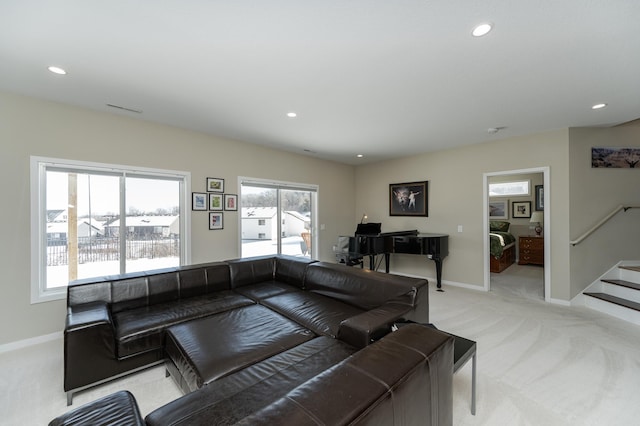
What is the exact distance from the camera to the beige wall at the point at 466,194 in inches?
153

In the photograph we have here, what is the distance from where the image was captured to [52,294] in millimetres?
2984

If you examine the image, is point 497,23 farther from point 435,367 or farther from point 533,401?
point 533,401

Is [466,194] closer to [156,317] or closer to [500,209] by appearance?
[500,209]

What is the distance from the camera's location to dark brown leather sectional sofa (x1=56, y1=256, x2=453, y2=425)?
903 mm

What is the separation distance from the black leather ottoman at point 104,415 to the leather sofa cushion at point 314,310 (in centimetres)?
130

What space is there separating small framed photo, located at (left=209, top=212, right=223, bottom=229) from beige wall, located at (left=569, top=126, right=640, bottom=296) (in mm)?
5529

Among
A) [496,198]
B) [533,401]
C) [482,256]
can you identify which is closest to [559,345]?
[533,401]


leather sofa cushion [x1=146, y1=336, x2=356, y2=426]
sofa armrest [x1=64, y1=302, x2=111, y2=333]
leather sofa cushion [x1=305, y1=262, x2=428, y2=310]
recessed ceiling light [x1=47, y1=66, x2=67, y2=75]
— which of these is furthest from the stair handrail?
recessed ceiling light [x1=47, y1=66, x2=67, y2=75]

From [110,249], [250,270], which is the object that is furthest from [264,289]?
[110,249]

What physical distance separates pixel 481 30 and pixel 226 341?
289 cm

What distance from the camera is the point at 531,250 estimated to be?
6.41 metres

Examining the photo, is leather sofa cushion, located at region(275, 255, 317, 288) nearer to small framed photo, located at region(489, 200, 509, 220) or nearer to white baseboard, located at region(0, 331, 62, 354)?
white baseboard, located at region(0, 331, 62, 354)

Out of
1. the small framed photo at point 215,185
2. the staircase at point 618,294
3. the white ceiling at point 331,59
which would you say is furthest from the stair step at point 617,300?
the small framed photo at point 215,185

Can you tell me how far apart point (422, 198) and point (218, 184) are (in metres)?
4.08
